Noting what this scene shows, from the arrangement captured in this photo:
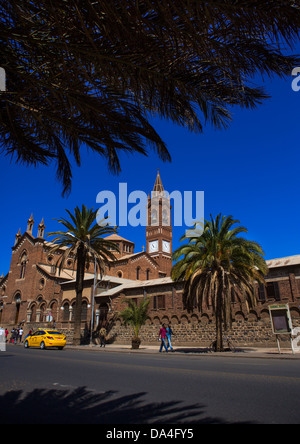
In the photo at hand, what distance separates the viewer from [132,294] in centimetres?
3422

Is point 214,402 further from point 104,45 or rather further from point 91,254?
point 91,254

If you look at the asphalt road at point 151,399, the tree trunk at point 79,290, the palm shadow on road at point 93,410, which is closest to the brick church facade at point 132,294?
the tree trunk at point 79,290

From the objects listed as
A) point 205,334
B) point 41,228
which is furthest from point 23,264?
point 205,334

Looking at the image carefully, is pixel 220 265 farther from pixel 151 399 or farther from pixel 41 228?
pixel 41 228

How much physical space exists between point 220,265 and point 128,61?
17.7 m

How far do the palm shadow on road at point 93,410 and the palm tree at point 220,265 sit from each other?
14.5m

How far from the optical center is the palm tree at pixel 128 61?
3355 millimetres

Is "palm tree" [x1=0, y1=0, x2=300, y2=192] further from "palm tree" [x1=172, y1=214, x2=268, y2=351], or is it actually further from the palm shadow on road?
"palm tree" [x1=172, y1=214, x2=268, y2=351]

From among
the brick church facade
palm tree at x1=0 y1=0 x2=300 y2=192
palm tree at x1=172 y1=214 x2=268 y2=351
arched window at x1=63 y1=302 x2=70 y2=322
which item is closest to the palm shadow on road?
palm tree at x1=0 y1=0 x2=300 y2=192

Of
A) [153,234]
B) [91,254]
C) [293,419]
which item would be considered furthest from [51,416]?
[153,234]

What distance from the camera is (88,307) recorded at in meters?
36.4

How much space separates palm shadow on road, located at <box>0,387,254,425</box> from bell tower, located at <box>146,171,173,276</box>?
191ft

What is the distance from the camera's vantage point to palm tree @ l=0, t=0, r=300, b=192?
11.0ft

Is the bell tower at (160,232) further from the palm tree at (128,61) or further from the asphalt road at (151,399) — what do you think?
the palm tree at (128,61)
